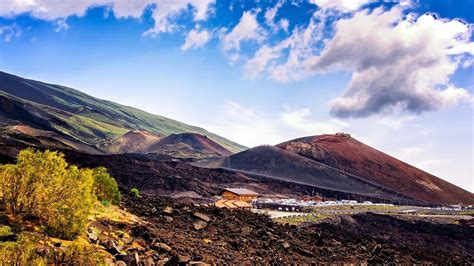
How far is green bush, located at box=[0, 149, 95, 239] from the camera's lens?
15.3 metres

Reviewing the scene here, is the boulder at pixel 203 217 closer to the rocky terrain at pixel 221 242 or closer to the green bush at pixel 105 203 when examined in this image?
the rocky terrain at pixel 221 242

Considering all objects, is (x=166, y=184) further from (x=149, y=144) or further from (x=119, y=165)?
(x=149, y=144)

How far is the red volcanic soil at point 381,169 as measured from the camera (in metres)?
122

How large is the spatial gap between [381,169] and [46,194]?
419 feet

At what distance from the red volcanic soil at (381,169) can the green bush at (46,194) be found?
4486 inches

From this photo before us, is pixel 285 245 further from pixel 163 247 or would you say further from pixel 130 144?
pixel 130 144

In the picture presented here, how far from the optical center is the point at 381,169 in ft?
435

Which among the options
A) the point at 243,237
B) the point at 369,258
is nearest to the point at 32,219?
the point at 243,237

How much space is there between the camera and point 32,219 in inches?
613

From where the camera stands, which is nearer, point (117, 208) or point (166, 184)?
point (117, 208)

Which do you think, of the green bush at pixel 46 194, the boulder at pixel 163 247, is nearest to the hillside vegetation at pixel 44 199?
the green bush at pixel 46 194

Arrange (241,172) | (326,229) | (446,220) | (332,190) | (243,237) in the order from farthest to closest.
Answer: (241,172), (332,190), (446,220), (326,229), (243,237)

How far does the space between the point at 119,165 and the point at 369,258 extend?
71.0 meters

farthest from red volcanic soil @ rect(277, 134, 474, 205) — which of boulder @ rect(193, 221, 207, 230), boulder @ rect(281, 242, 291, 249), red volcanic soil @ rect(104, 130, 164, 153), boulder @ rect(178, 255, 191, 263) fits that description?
boulder @ rect(178, 255, 191, 263)
